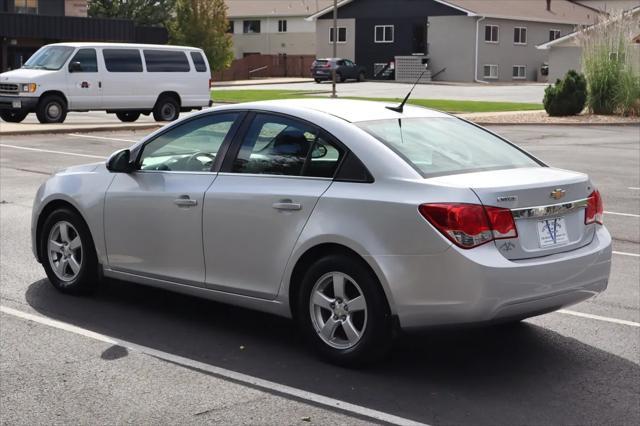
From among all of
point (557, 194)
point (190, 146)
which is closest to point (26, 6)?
point (190, 146)

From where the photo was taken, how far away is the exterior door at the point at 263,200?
20.9ft

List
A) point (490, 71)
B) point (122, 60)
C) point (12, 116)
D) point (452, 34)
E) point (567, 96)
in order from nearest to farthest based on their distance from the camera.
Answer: point (122, 60) < point (12, 116) < point (567, 96) < point (452, 34) < point (490, 71)

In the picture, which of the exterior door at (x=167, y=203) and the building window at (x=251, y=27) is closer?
the exterior door at (x=167, y=203)

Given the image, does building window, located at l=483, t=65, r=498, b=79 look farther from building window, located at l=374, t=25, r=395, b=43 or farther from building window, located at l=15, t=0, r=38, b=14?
building window, located at l=15, t=0, r=38, b=14

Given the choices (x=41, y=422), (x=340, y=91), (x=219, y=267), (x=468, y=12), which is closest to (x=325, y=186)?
(x=219, y=267)

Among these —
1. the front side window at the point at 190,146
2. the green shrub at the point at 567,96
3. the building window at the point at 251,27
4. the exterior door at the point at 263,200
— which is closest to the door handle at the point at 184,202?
the exterior door at the point at 263,200

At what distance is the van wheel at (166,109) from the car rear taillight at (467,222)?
2354 centimetres

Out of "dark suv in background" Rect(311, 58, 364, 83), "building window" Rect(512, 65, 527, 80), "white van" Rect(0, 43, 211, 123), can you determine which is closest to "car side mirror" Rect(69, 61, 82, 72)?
"white van" Rect(0, 43, 211, 123)

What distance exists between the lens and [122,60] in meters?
27.7

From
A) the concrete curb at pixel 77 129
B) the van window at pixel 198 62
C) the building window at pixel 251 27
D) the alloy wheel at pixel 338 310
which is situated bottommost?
the alloy wheel at pixel 338 310

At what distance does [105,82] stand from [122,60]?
2.52ft

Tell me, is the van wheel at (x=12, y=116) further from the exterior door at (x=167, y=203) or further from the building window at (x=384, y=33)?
the building window at (x=384, y=33)

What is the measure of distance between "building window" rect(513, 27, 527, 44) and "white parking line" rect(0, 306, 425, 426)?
66.0 m

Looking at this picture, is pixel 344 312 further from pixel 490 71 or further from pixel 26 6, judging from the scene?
pixel 490 71
